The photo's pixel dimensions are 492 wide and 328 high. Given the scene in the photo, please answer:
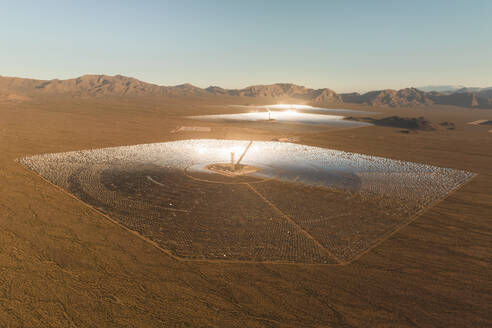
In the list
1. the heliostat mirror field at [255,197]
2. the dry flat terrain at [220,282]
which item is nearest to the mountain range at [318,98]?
the heliostat mirror field at [255,197]

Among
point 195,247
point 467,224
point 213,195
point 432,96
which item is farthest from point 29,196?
point 432,96

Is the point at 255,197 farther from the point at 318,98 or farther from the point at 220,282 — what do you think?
the point at 318,98

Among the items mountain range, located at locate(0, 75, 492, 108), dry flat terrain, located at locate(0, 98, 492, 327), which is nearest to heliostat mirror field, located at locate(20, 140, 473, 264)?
dry flat terrain, located at locate(0, 98, 492, 327)

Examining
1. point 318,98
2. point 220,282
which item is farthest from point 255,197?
point 318,98

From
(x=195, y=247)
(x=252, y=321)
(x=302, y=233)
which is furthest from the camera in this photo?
(x=302, y=233)

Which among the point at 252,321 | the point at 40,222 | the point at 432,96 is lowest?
the point at 252,321

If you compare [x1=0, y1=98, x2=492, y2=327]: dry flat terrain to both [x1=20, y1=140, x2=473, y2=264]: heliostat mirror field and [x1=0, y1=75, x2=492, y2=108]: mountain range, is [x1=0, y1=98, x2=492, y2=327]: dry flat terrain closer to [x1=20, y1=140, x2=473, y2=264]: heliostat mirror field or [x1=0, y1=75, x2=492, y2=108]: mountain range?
[x1=20, y1=140, x2=473, y2=264]: heliostat mirror field

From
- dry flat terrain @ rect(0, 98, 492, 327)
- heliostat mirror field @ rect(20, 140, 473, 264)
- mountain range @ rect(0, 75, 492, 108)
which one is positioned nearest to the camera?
dry flat terrain @ rect(0, 98, 492, 327)

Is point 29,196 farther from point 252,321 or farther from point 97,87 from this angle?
point 97,87

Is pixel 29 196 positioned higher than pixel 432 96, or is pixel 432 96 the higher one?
pixel 432 96
